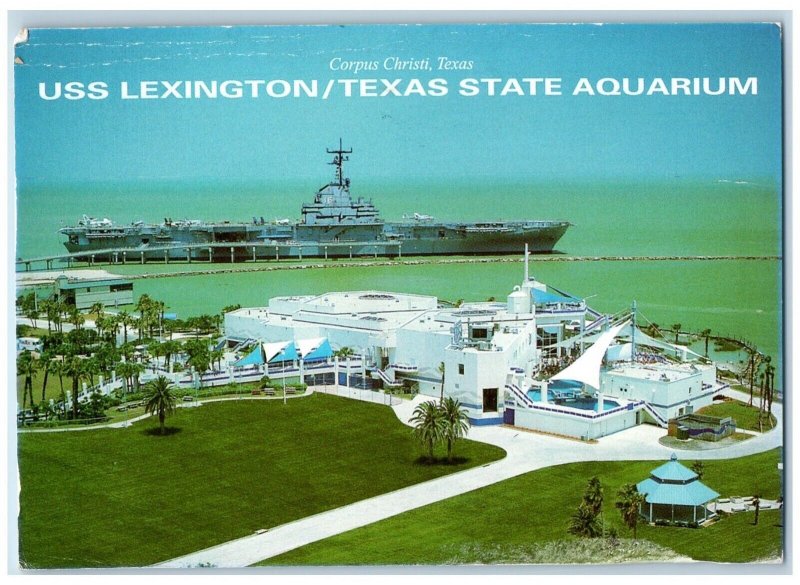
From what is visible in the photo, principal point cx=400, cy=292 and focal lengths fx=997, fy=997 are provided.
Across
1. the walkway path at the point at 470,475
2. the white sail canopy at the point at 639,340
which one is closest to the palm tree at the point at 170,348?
the walkway path at the point at 470,475

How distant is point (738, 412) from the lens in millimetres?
14594

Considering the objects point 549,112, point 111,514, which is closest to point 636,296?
point 549,112

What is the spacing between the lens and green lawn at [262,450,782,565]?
42.0 feet

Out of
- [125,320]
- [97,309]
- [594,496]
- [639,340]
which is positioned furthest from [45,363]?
[639,340]

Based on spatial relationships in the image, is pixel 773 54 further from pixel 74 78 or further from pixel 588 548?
pixel 74 78

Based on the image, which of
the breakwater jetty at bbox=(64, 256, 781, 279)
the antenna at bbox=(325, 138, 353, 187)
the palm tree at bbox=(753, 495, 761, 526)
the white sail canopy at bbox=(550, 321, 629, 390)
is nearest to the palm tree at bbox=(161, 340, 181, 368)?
the breakwater jetty at bbox=(64, 256, 781, 279)

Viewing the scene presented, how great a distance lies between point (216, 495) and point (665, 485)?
596 cm

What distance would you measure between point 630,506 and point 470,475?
215cm

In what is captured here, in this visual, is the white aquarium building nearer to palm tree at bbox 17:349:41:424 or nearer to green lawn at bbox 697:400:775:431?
green lawn at bbox 697:400:775:431

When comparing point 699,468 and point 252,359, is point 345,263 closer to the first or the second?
point 252,359

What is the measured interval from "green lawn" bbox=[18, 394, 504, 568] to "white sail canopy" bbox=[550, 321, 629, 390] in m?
1.73

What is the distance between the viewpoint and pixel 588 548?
1303cm

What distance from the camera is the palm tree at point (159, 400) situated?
14.3m

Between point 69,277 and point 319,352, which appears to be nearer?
point 69,277
